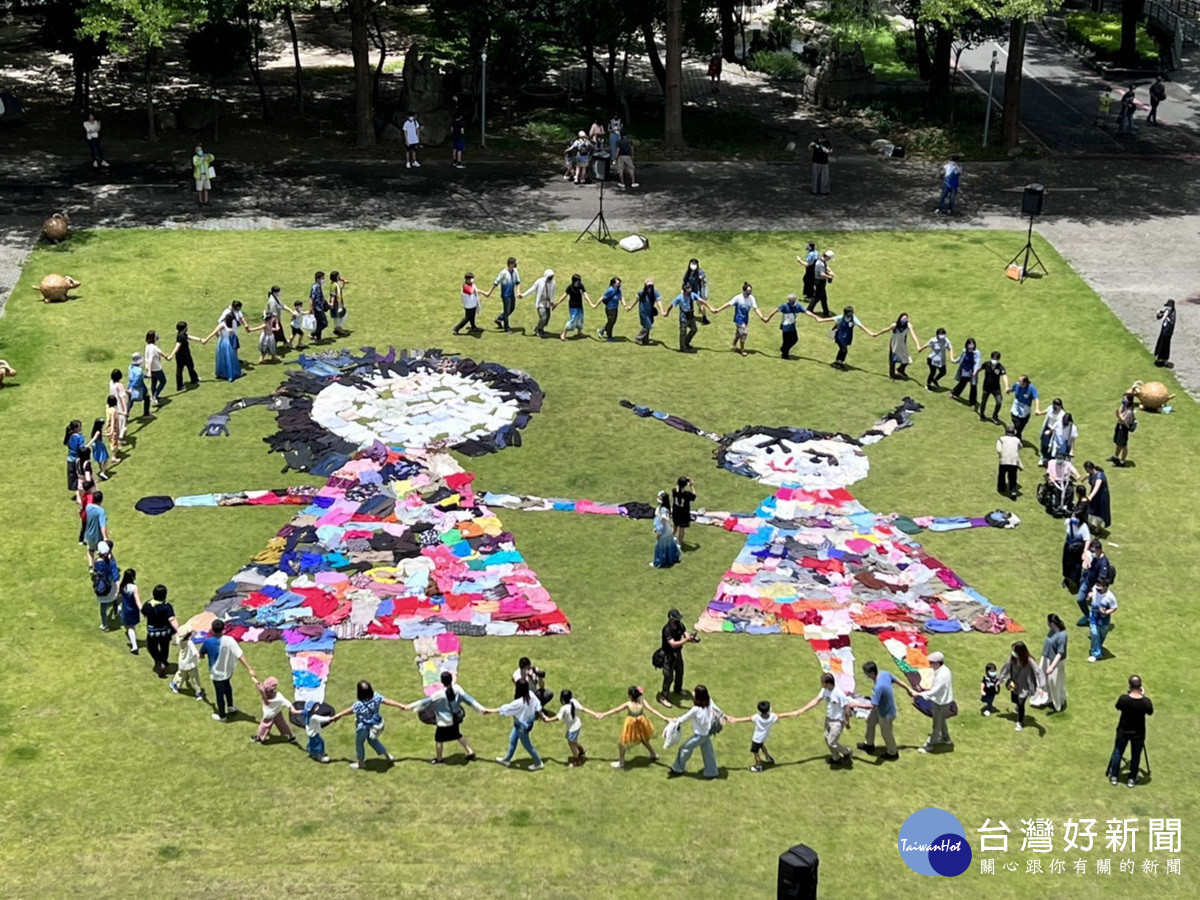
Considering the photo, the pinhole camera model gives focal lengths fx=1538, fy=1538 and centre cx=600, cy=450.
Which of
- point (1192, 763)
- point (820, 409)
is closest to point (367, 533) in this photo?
point (820, 409)

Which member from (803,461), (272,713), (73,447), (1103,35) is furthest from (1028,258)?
(272,713)

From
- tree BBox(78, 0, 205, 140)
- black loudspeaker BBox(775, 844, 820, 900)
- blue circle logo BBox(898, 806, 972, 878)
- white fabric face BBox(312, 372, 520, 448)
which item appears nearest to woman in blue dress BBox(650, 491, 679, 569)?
white fabric face BBox(312, 372, 520, 448)

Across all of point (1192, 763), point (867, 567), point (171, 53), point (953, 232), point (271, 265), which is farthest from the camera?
point (171, 53)

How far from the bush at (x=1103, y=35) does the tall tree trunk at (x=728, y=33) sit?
48.8 feet

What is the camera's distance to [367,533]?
27531mm

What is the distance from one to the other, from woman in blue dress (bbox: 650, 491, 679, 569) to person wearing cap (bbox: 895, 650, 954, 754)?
5985mm

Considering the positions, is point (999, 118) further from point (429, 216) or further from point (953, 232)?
point (429, 216)

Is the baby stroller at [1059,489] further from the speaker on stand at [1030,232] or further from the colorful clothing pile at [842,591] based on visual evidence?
the speaker on stand at [1030,232]

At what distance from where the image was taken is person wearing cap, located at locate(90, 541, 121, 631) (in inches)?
971

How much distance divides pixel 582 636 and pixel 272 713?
5.58 meters

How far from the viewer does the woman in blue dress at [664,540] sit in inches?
1051

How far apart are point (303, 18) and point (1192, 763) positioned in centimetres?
5751

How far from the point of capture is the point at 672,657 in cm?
2314

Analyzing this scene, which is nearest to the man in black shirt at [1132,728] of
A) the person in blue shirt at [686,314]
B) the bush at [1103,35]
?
the person in blue shirt at [686,314]
